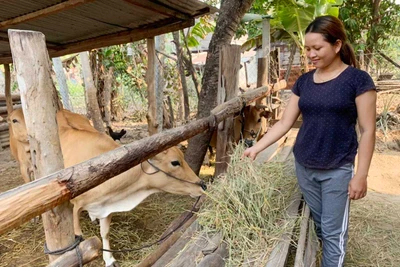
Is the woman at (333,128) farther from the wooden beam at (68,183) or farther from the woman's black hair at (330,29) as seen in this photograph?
the wooden beam at (68,183)

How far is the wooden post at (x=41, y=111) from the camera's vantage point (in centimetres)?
139

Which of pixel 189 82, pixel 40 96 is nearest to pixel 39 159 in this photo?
pixel 40 96

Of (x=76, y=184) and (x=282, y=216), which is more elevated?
(x=76, y=184)

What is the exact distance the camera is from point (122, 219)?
3996mm

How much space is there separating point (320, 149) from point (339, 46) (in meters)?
0.60

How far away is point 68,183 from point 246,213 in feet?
3.58

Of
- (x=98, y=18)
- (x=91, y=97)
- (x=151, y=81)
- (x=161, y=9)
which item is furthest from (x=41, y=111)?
(x=91, y=97)

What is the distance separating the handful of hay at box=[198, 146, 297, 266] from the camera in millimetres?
1824

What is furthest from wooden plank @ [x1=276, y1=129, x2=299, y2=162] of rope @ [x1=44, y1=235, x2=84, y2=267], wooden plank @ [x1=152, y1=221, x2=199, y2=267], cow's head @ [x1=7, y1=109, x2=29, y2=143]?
cow's head @ [x1=7, y1=109, x2=29, y2=143]

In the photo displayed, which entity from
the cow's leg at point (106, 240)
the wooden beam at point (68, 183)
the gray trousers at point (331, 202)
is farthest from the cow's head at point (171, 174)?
the gray trousers at point (331, 202)

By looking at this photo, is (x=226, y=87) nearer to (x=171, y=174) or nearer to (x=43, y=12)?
(x=171, y=174)

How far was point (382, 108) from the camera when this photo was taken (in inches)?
298

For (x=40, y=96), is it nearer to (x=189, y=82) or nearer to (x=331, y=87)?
(x=331, y=87)

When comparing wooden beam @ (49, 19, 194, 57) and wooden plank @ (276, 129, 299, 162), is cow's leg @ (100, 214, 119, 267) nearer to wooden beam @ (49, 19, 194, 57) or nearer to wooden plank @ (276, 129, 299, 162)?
wooden plank @ (276, 129, 299, 162)
